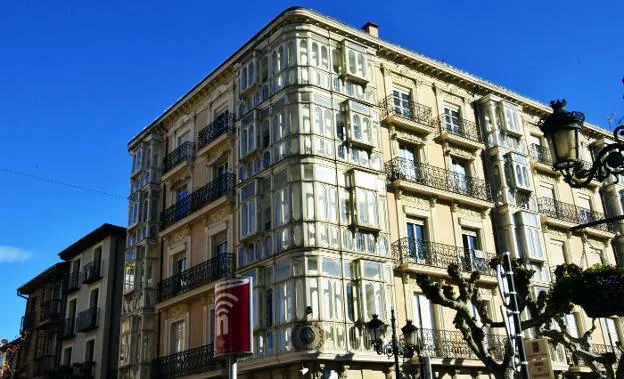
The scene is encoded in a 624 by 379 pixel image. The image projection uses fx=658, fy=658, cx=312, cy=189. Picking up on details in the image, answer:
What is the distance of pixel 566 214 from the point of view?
26.0 m

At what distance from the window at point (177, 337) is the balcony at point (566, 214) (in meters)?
13.8

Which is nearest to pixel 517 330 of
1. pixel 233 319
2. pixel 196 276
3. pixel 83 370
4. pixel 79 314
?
pixel 233 319

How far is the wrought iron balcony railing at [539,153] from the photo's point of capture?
26.2 m

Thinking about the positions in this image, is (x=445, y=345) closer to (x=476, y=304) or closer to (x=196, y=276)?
(x=476, y=304)

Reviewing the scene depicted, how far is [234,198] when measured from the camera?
2139 centimetres

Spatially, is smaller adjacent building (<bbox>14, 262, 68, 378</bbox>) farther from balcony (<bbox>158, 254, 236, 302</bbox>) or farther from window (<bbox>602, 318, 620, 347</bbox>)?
window (<bbox>602, 318, 620, 347</bbox>)

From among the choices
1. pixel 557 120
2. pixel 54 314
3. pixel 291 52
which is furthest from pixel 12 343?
pixel 557 120

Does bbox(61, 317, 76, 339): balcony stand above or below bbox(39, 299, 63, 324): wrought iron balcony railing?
below

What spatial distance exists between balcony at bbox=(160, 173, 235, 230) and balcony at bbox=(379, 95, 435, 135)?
18.4 feet

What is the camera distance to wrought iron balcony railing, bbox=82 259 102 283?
2950 cm

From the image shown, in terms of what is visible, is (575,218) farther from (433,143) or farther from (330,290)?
(330,290)

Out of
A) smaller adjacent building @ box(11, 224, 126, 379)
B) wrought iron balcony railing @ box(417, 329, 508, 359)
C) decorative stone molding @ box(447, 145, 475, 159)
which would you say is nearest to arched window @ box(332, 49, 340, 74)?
decorative stone molding @ box(447, 145, 475, 159)

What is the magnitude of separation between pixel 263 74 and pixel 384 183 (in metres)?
A: 5.46

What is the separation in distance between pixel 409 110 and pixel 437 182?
283 cm
